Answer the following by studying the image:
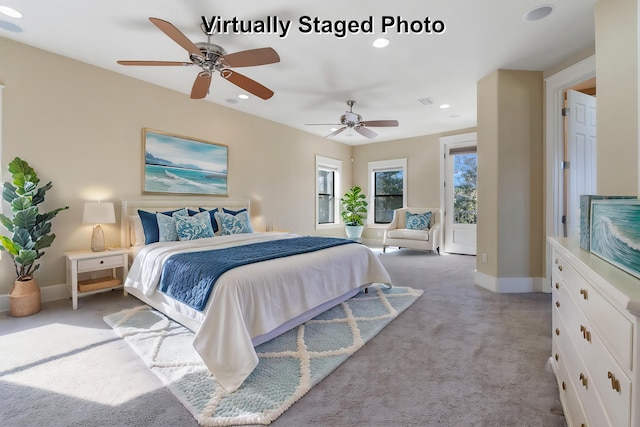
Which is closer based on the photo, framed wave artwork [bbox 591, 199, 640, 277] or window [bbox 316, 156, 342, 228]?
framed wave artwork [bbox 591, 199, 640, 277]

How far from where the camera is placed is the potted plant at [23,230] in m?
2.78

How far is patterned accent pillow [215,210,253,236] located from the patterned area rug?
1407 mm

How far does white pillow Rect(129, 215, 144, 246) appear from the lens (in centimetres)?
353

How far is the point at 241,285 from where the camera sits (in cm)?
204

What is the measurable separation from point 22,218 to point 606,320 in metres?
4.23

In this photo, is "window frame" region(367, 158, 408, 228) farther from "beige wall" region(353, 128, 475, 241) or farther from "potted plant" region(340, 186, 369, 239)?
"potted plant" region(340, 186, 369, 239)

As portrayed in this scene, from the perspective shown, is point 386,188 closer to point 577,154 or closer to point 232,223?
point 577,154

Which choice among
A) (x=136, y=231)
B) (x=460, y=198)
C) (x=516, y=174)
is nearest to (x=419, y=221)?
(x=460, y=198)

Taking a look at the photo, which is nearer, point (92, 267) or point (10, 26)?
point (10, 26)

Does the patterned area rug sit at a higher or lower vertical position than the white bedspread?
lower

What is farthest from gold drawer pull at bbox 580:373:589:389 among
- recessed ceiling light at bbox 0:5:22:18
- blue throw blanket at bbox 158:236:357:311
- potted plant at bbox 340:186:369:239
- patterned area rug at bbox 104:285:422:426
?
potted plant at bbox 340:186:369:239

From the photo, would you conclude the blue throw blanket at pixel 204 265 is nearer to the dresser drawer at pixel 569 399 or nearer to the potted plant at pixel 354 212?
the dresser drawer at pixel 569 399

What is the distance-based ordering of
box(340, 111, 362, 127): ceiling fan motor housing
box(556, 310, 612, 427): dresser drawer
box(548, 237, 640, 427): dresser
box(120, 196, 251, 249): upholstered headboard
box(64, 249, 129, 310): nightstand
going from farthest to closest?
1. box(340, 111, 362, 127): ceiling fan motor housing
2. box(120, 196, 251, 249): upholstered headboard
3. box(64, 249, 129, 310): nightstand
4. box(556, 310, 612, 427): dresser drawer
5. box(548, 237, 640, 427): dresser

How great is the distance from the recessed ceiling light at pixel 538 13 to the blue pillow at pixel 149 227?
4371mm
